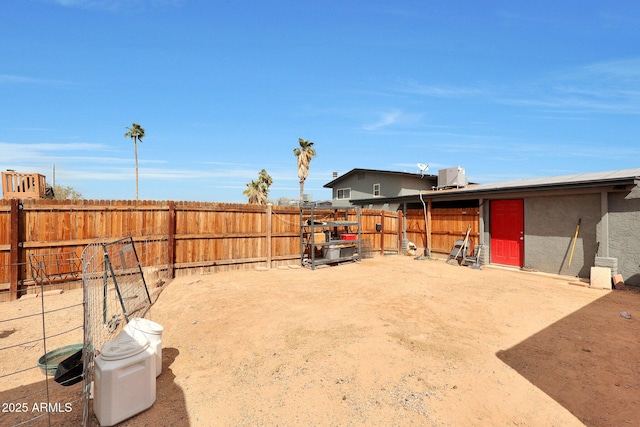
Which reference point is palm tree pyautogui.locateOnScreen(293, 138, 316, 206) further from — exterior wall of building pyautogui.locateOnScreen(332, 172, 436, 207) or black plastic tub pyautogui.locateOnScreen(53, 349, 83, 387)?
black plastic tub pyautogui.locateOnScreen(53, 349, 83, 387)

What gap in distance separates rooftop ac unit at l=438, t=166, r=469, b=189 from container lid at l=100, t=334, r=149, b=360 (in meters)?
16.5

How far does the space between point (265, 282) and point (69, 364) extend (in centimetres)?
563

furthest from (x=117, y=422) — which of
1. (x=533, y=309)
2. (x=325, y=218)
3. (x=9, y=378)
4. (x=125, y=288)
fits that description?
(x=325, y=218)

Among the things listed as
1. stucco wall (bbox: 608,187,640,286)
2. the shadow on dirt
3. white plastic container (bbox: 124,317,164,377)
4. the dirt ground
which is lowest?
the shadow on dirt

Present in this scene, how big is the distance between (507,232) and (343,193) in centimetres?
1550

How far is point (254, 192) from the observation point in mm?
33656

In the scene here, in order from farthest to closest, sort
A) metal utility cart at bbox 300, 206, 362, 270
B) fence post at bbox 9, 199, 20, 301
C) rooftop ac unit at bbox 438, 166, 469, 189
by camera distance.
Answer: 1. rooftop ac unit at bbox 438, 166, 469, 189
2. metal utility cart at bbox 300, 206, 362, 270
3. fence post at bbox 9, 199, 20, 301

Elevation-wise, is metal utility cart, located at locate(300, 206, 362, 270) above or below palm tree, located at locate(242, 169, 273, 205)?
below

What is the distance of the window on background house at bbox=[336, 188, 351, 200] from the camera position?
25.8 m

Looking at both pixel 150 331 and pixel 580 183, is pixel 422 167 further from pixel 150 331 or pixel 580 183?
pixel 150 331

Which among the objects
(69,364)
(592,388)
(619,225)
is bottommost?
(592,388)

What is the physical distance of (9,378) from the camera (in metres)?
4.05

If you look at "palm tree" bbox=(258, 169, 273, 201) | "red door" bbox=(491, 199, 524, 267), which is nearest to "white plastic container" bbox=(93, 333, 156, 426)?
"red door" bbox=(491, 199, 524, 267)

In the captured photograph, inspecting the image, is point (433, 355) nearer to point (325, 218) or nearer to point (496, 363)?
point (496, 363)
